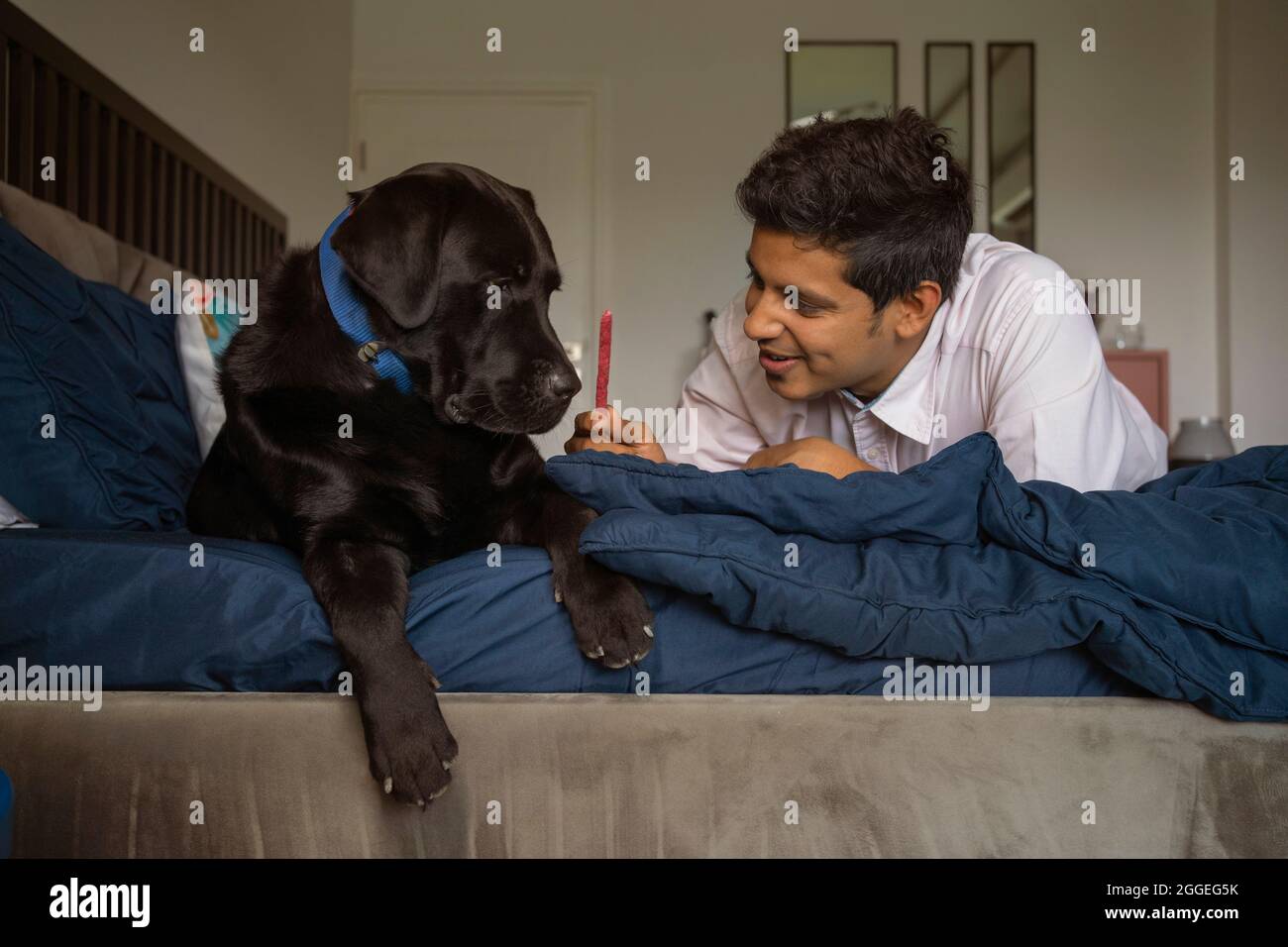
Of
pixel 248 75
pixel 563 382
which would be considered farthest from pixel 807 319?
pixel 248 75

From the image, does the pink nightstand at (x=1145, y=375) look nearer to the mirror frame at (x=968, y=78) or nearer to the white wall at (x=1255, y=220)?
the white wall at (x=1255, y=220)

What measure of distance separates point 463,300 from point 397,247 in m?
0.12

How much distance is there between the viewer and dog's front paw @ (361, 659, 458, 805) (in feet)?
3.23

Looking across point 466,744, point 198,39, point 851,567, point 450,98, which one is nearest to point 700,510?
point 851,567

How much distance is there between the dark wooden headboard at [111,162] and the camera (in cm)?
216

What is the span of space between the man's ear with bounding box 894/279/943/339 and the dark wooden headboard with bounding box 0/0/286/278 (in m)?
1.84

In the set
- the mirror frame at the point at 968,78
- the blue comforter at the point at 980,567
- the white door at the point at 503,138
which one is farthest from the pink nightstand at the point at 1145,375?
the blue comforter at the point at 980,567

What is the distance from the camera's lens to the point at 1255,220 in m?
4.98

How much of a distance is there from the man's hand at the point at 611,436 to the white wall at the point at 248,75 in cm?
180

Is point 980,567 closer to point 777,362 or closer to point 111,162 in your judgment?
point 777,362

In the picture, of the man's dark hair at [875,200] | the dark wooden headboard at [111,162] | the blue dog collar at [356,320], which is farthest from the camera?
the dark wooden headboard at [111,162]

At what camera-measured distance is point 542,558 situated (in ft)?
3.83
